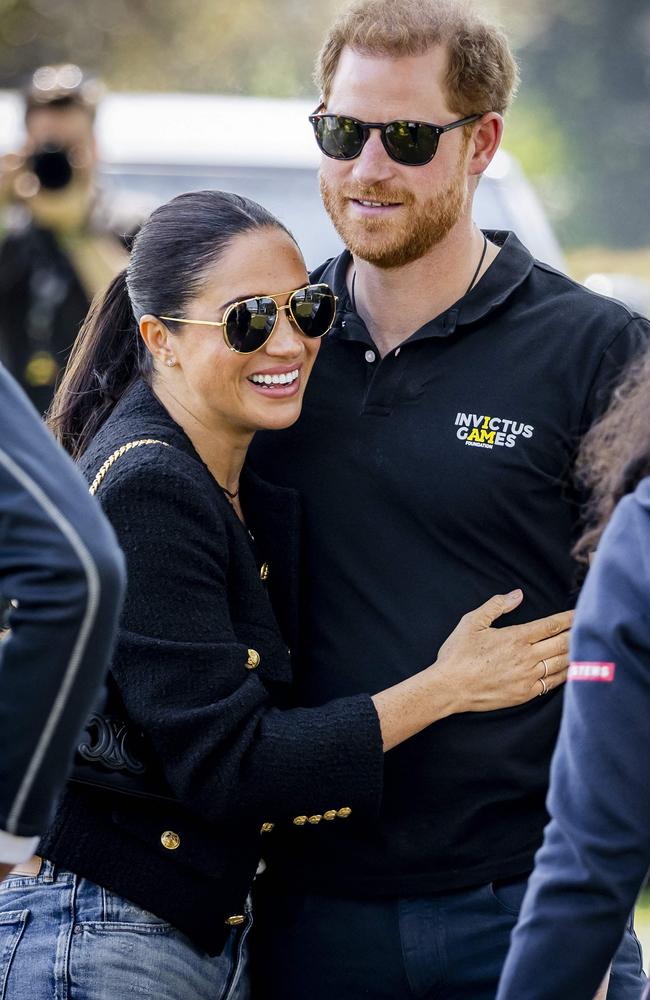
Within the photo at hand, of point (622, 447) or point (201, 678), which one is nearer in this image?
point (622, 447)

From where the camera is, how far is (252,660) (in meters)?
2.35

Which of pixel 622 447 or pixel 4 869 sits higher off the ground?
pixel 622 447

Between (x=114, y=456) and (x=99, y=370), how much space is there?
1.18 ft

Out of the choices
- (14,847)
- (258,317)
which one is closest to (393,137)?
(258,317)

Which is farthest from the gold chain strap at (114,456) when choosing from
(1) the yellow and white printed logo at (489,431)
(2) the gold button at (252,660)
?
(1) the yellow and white printed logo at (489,431)

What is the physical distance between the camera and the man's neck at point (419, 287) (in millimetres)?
2742

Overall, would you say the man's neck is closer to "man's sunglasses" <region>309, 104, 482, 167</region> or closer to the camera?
"man's sunglasses" <region>309, 104, 482, 167</region>

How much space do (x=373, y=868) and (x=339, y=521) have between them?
588 millimetres

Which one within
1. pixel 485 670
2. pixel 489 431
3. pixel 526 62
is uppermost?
A: pixel 489 431

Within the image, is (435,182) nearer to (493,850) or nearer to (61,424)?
(61,424)

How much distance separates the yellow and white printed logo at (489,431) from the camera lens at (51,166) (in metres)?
3.18

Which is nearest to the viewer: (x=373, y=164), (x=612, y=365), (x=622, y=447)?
(x=622, y=447)

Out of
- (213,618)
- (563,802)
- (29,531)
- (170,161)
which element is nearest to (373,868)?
(213,618)

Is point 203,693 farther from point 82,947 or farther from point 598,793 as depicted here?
point 598,793
